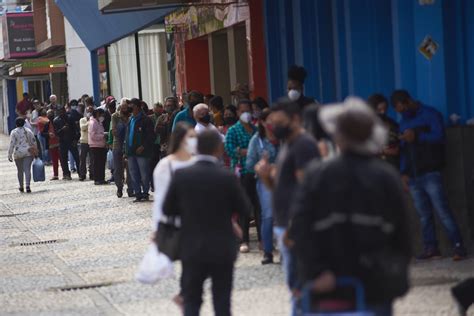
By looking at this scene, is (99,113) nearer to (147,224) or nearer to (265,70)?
(265,70)

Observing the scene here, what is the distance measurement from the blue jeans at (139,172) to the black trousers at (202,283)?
13598mm

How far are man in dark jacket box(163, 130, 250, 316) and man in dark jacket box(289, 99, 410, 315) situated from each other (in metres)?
2.15

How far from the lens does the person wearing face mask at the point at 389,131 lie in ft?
41.8

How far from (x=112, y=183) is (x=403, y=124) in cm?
1574

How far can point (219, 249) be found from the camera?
8.14m

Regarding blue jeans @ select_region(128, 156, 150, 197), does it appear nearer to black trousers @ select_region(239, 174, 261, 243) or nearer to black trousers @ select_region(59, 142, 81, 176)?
black trousers @ select_region(239, 174, 261, 243)

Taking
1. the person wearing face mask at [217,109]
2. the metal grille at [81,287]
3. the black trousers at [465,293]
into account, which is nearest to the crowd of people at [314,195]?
the black trousers at [465,293]

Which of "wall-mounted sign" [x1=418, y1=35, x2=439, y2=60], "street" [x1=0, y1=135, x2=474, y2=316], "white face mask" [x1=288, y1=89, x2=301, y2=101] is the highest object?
"wall-mounted sign" [x1=418, y1=35, x2=439, y2=60]

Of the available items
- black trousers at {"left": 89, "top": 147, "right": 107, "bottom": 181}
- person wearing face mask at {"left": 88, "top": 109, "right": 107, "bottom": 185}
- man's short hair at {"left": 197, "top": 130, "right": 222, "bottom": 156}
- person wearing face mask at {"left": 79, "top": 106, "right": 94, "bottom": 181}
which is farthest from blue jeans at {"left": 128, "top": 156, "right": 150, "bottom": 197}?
man's short hair at {"left": 197, "top": 130, "right": 222, "bottom": 156}

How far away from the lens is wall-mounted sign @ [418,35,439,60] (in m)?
13.9

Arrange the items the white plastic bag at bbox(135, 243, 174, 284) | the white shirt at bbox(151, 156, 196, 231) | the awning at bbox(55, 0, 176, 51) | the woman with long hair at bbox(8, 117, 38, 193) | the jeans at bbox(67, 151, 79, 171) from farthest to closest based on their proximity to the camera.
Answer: the jeans at bbox(67, 151, 79, 171)
the woman with long hair at bbox(8, 117, 38, 193)
the awning at bbox(55, 0, 176, 51)
the white shirt at bbox(151, 156, 196, 231)
the white plastic bag at bbox(135, 243, 174, 284)

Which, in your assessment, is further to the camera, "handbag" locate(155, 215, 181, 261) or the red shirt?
the red shirt

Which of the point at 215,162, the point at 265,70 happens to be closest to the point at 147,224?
the point at 265,70

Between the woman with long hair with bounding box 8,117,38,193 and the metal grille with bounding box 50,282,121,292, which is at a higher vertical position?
the woman with long hair with bounding box 8,117,38,193
